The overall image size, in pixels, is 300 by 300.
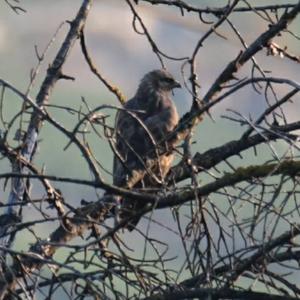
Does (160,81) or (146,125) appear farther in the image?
(160,81)

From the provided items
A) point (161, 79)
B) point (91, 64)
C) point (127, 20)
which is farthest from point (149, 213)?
point (127, 20)

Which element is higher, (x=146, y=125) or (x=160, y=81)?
(x=160, y=81)

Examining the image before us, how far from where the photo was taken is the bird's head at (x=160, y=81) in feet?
32.6

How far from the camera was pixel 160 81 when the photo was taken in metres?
10.1

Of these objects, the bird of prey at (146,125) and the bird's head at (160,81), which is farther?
the bird's head at (160,81)

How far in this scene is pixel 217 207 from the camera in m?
5.59

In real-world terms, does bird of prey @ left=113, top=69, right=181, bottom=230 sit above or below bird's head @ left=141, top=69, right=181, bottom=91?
below

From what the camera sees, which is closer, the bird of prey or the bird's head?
the bird of prey

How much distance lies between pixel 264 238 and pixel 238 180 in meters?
0.29

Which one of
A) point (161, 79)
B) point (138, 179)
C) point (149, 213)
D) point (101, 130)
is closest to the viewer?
point (149, 213)

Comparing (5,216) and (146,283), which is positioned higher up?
(5,216)

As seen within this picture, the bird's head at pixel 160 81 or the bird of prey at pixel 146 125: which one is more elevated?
the bird's head at pixel 160 81

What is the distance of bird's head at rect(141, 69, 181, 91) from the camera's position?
9.95 metres

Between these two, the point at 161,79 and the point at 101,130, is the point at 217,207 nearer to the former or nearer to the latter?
the point at 101,130
